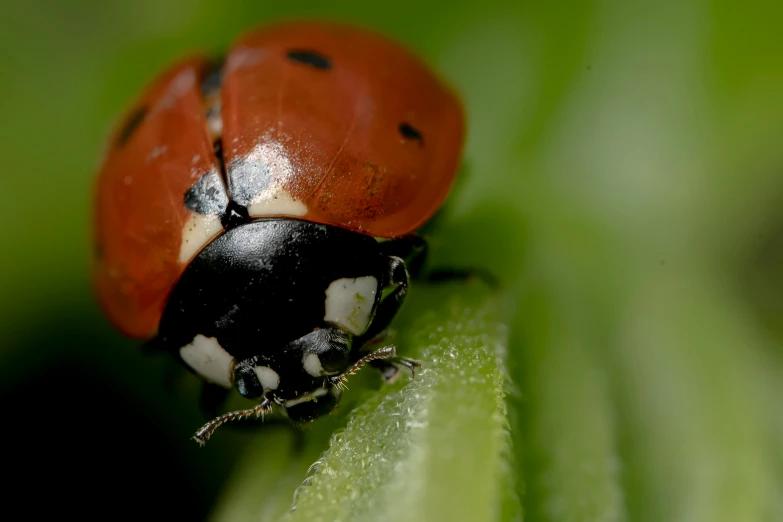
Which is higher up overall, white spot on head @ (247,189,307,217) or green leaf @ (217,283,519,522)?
white spot on head @ (247,189,307,217)

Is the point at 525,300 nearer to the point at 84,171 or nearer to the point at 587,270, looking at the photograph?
the point at 587,270

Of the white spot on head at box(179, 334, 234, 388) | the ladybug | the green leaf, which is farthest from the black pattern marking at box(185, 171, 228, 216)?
the green leaf

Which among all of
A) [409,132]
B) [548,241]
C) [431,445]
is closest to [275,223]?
[409,132]

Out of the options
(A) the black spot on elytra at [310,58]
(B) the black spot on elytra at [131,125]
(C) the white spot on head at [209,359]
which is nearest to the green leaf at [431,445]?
(C) the white spot on head at [209,359]

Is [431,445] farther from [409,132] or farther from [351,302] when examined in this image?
[409,132]

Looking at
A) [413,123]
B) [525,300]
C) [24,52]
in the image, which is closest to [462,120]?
[413,123]

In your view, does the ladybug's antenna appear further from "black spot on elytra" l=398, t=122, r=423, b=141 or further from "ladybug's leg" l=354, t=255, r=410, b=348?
"black spot on elytra" l=398, t=122, r=423, b=141
